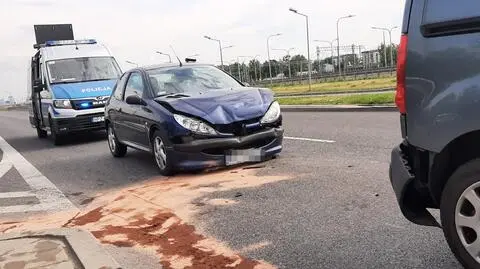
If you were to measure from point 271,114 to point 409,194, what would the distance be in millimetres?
4282

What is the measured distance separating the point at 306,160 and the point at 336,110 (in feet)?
30.3

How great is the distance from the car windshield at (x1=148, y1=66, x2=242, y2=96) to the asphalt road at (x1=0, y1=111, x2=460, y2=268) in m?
1.29

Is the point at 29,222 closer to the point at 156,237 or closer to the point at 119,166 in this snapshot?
the point at 156,237

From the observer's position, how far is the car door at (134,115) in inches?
340

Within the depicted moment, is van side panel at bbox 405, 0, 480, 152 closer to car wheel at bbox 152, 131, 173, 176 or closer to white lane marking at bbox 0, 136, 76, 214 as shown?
white lane marking at bbox 0, 136, 76, 214

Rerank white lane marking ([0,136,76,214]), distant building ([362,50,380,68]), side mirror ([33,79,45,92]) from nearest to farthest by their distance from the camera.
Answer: white lane marking ([0,136,76,214])
side mirror ([33,79,45,92])
distant building ([362,50,380,68])

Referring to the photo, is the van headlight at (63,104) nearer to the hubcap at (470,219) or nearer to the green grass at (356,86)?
the hubcap at (470,219)

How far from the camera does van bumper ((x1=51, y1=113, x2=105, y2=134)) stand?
1345 cm

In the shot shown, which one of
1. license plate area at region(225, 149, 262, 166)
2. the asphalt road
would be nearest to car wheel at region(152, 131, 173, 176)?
the asphalt road

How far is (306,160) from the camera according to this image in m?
8.16

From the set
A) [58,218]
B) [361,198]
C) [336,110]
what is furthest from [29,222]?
[336,110]

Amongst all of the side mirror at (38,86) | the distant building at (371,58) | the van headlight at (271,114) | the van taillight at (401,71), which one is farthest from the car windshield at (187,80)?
the distant building at (371,58)

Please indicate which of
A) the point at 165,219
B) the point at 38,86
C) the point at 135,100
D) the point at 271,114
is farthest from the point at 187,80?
the point at 38,86

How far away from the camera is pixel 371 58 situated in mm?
105375
